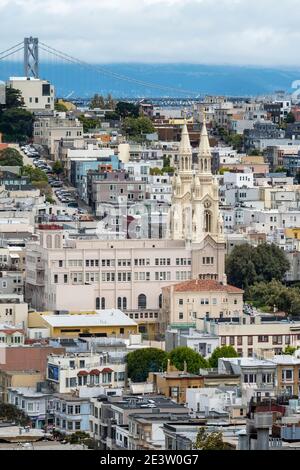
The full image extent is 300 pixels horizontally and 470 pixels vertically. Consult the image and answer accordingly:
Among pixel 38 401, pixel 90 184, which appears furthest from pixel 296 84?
pixel 38 401

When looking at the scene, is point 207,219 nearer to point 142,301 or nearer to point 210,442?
point 142,301

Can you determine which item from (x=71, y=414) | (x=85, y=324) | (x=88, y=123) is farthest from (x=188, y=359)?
(x=88, y=123)

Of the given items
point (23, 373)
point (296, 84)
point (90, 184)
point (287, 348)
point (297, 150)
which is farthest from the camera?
point (296, 84)

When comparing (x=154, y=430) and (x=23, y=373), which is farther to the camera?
(x=23, y=373)

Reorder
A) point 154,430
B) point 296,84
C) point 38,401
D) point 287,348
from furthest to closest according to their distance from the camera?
point 296,84 < point 287,348 < point 38,401 < point 154,430

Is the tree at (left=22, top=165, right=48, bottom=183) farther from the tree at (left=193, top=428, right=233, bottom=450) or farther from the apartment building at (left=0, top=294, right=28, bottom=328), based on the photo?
the tree at (left=193, top=428, right=233, bottom=450)

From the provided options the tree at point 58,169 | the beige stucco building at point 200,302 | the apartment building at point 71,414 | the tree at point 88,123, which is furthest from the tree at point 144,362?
the tree at point 88,123
